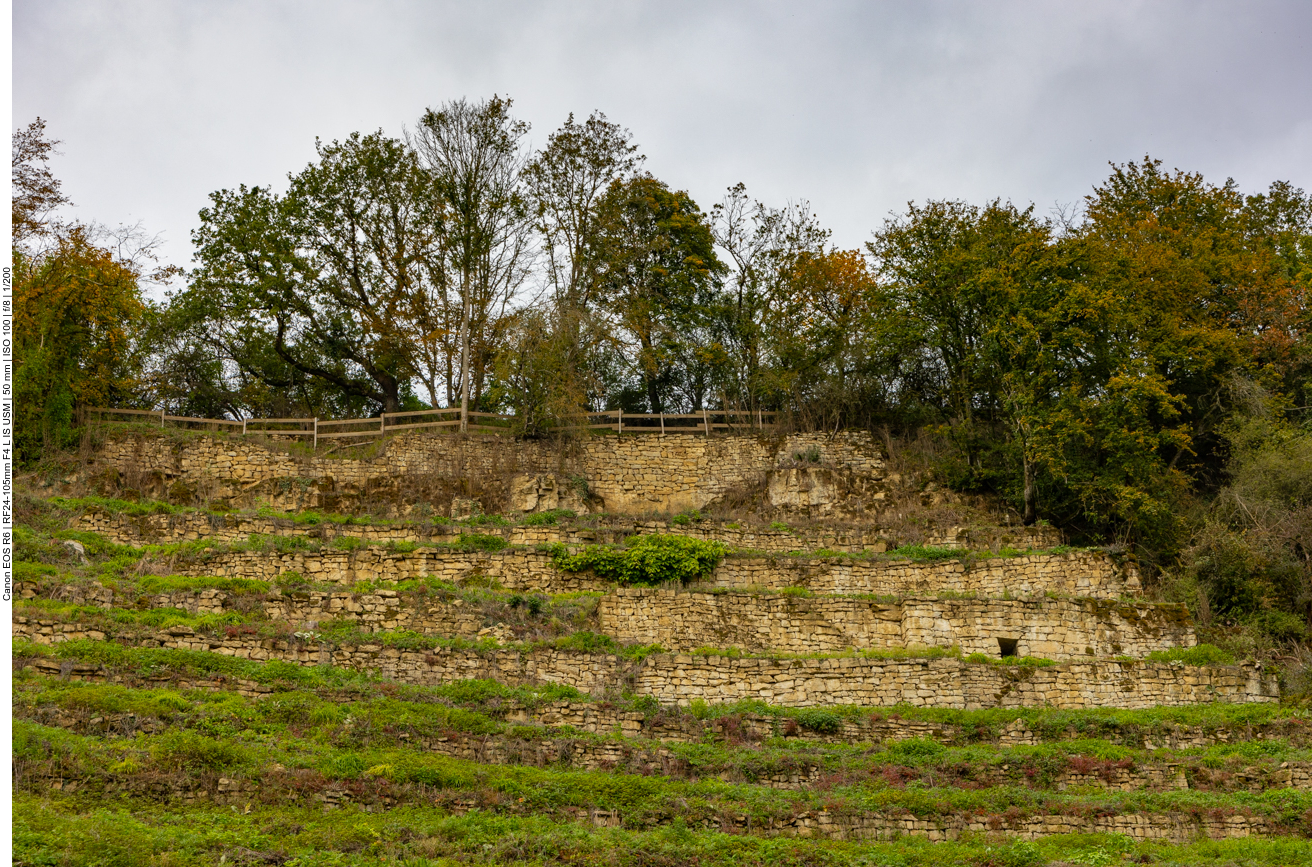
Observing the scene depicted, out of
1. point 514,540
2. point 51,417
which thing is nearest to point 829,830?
point 514,540

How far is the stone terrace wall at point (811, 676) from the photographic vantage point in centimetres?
1959

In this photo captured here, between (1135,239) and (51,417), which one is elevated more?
(1135,239)

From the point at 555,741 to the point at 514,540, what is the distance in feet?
29.3

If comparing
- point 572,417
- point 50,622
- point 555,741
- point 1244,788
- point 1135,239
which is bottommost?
point 1244,788

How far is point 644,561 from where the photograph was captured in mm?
24062

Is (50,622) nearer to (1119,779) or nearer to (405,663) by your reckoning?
(405,663)

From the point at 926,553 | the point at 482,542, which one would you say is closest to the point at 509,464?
the point at 482,542

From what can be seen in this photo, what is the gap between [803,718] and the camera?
63.8 feet

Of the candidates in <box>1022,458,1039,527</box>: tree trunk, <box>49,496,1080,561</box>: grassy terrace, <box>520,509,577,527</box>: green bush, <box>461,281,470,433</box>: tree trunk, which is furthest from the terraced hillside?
<box>461,281,470,433</box>: tree trunk

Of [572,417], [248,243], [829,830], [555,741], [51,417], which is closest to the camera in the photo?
[829,830]

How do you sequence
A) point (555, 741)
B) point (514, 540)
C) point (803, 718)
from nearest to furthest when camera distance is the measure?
point (555, 741), point (803, 718), point (514, 540)

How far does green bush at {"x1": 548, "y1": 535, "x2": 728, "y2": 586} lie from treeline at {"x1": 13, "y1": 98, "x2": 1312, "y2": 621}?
7.05 metres

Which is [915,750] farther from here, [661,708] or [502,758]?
[502,758]

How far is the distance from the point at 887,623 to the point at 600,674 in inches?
267
